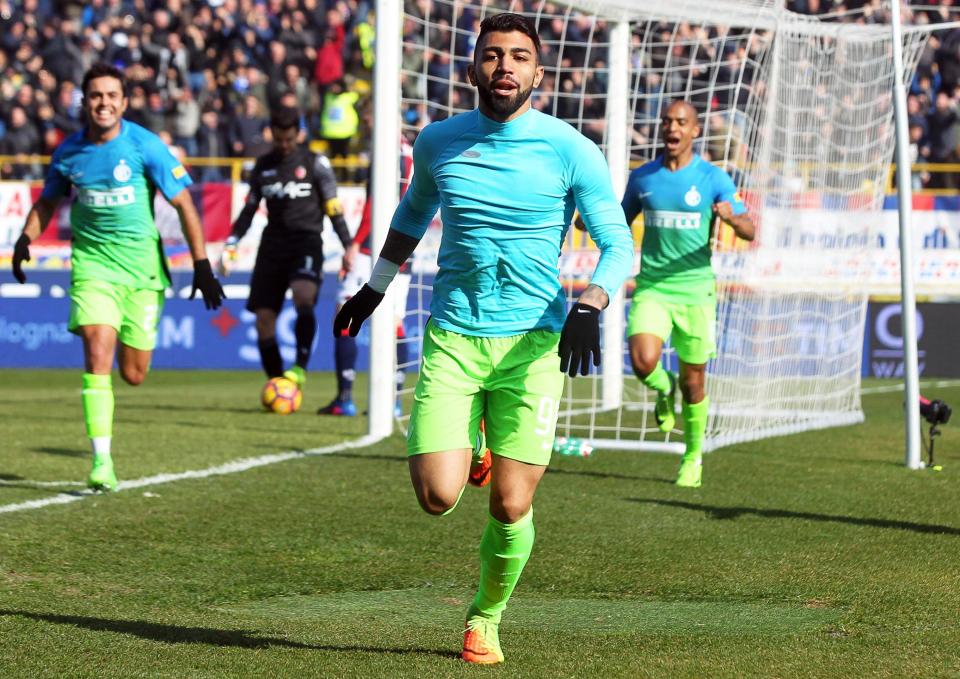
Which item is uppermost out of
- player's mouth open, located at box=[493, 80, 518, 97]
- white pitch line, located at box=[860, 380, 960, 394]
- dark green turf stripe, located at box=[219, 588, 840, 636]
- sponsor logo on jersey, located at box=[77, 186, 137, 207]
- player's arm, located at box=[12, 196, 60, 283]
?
player's mouth open, located at box=[493, 80, 518, 97]

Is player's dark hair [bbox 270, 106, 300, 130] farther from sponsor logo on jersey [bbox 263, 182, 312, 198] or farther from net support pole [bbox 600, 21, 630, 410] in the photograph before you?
net support pole [bbox 600, 21, 630, 410]

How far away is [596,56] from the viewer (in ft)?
45.6

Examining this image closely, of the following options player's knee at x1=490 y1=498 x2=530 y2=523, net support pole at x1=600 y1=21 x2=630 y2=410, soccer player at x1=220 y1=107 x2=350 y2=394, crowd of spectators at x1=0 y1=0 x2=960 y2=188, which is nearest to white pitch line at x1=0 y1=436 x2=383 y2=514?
soccer player at x1=220 y1=107 x2=350 y2=394

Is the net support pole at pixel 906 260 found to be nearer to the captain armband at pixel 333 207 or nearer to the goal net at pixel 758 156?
the goal net at pixel 758 156

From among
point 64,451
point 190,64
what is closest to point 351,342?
point 64,451

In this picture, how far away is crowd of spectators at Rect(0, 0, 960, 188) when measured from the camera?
20.7 metres

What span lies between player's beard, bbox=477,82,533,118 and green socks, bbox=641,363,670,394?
5119 millimetres

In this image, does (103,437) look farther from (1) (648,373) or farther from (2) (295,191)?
(2) (295,191)

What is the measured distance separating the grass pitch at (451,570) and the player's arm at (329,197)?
9.09 ft

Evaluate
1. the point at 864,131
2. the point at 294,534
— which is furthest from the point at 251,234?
the point at 294,534

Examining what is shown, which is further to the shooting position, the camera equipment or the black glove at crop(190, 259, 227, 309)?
the camera equipment

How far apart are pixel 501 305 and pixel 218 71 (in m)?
19.2

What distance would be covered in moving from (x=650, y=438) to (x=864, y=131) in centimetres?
420

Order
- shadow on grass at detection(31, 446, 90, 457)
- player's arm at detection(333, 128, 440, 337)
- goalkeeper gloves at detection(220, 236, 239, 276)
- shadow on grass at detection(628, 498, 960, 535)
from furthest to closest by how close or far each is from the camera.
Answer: goalkeeper gloves at detection(220, 236, 239, 276) < shadow on grass at detection(31, 446, 90, 457) < shadow on grass at detection(628, 498, 960, 535) < player's arm at detection(333, 128, 440, 337)
